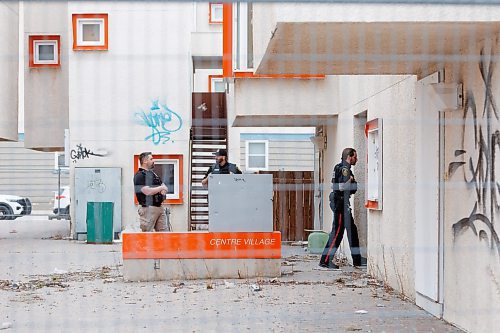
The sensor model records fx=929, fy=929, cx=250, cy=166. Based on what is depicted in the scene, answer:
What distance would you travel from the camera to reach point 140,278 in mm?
6043

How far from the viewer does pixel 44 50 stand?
1199 centimetres

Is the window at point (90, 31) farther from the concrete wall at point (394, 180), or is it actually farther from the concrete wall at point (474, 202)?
the concrete wall at point (474, 202)

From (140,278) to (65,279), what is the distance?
2.02ft

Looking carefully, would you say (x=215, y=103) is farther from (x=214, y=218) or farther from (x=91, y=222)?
(x=214, y=218)

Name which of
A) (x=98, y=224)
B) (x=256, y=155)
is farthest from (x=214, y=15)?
(x=98, y=224)

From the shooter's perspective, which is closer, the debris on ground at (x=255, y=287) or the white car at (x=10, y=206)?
the debris on ground at (x=255, y=287)

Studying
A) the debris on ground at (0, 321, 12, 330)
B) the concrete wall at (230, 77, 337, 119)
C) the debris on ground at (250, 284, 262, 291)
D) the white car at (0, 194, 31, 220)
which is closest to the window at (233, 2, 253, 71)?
the concrete wall at (230, 77, 337, 119)

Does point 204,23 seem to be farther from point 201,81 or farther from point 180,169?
point 180,169

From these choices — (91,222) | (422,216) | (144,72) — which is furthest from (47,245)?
(422,216)

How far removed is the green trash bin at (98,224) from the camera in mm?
10094

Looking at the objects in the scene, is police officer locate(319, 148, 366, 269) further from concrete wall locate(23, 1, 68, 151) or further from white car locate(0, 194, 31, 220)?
white car locate(0, 194, 31, 220)

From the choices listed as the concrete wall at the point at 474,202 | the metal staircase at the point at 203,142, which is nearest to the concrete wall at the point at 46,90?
the metal staircase at the point at 203,142

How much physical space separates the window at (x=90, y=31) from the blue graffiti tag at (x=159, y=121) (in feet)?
3.00

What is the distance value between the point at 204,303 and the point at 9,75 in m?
7.00
